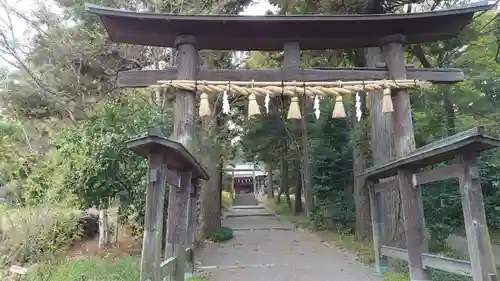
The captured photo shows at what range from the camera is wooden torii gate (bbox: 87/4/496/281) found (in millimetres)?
6598

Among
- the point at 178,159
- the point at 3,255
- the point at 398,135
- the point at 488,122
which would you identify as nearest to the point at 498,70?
the point at 488,122

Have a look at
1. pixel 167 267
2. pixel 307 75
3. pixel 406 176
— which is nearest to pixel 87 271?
pixel 167 267

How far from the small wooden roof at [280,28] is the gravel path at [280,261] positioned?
15.0 feet

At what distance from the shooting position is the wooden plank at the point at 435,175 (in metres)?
5.21

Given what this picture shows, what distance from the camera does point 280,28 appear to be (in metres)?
6.96

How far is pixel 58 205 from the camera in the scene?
26.9 ft

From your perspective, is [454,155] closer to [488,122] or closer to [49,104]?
[488,122]

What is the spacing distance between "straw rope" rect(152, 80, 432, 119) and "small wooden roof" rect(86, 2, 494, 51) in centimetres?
93

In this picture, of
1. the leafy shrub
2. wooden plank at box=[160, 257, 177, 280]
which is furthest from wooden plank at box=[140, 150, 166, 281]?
the leafy shrub

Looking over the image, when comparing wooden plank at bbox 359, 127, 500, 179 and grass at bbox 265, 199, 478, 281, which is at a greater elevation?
wooden plank at bbox 359, 127, 500, 179

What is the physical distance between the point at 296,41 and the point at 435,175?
3223mm

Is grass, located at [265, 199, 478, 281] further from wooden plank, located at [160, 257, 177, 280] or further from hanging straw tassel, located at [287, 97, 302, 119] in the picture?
wooden plank, located at [160, 257, 177, 280]

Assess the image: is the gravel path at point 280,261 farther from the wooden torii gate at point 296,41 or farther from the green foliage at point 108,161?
the green foliage at point 108,161

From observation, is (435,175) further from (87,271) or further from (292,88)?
(87,271)
